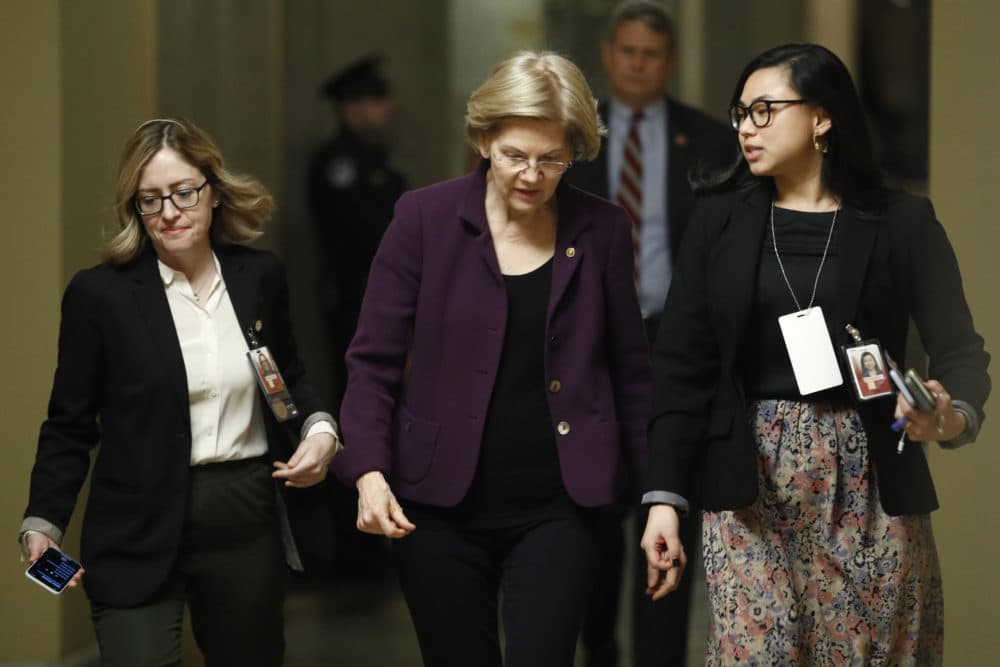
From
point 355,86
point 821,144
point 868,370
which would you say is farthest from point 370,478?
point 355,86

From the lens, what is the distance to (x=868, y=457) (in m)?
2.87

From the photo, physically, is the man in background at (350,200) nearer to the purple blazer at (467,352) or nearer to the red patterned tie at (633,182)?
the red patterned tie at (633,182)

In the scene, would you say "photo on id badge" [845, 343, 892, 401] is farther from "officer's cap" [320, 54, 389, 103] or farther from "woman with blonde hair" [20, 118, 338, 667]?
"officer's cap" [320, 54, 389, 103]

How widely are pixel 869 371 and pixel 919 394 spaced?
15 centimetres

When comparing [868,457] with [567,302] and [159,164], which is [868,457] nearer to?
[567,302]

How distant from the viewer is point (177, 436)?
10.8 ft

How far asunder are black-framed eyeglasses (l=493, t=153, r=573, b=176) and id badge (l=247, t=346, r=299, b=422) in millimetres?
735

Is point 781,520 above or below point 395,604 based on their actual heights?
above

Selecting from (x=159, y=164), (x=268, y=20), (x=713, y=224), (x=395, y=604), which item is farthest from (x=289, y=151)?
(x=713, y=224)

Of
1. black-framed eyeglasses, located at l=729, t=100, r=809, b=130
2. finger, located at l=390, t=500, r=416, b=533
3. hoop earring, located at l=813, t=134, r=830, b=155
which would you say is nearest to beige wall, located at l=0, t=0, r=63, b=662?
finger, located at l=390, t=500, r=416, b=533

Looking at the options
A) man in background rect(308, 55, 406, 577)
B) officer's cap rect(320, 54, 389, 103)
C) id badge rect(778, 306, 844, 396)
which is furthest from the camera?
officer's cap rect(320, 54, 389, 103)

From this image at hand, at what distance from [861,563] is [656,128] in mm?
2295

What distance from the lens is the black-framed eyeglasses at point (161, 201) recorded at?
3.35 meters

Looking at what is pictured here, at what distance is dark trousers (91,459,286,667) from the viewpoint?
3.27m
